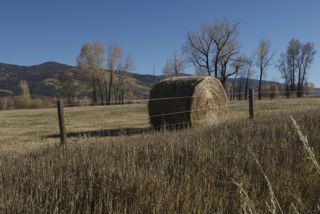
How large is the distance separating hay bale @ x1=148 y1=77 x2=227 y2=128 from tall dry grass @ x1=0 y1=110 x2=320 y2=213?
7.92 metres

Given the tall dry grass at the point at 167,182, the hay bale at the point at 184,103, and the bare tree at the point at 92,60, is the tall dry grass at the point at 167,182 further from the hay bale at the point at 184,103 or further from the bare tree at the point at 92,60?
the bare tree at the point at 92,60

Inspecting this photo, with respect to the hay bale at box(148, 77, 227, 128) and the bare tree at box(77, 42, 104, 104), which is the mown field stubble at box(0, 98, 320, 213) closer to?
the hay bale at box(148, 77, 227, 128)

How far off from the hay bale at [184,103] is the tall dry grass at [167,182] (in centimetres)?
792

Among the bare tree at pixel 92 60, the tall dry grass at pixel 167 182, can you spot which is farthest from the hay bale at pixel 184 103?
the bare tree at pixel 92 60

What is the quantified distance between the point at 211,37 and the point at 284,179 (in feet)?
164

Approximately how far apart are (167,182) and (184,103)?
10.1 meters

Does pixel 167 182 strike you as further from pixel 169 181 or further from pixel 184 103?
pixel 184 103

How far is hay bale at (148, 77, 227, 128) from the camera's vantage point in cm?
1348

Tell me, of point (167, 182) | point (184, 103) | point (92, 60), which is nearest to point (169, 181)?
point (167, 182)

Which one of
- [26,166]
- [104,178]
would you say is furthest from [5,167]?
[104,178]

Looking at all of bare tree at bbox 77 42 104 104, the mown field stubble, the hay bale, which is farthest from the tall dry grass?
bare tree at bbox 77 42 104 104

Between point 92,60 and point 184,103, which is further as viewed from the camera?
point 92,60

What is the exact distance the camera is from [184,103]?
13602 millimetres

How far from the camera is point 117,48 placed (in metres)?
73.3
